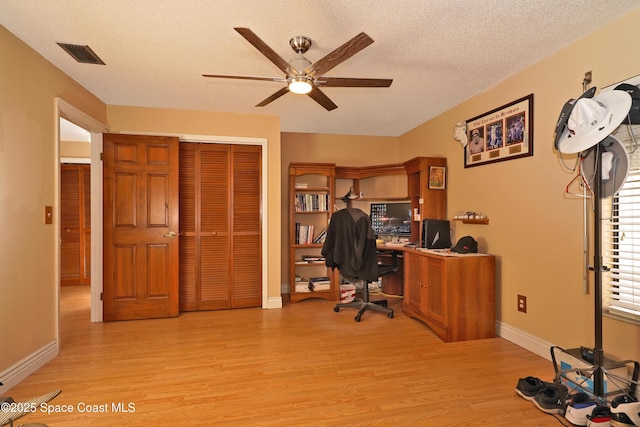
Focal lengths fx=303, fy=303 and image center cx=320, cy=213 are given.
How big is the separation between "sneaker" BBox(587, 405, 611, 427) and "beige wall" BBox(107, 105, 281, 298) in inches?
119

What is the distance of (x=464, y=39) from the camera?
2184 millimetres

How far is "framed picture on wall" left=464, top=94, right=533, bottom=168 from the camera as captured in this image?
2625mm

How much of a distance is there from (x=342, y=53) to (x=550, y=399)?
241 cm

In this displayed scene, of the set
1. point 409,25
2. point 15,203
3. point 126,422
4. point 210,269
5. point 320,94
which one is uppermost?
point 409,25

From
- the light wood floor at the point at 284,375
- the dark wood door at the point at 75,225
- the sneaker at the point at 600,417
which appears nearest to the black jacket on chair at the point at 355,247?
the light wood floor at the point at 284,375

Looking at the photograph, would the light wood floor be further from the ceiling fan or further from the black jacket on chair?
the ceiling fan

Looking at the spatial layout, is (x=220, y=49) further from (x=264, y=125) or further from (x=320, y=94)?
(x=264, y=125)

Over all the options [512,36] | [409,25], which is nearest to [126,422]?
[409,25]

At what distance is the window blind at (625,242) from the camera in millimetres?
1906

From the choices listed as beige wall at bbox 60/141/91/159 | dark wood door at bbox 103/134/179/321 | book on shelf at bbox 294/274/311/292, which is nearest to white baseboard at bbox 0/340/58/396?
dark wood door at bbox 103/134/179/321

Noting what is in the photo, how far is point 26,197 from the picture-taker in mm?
2277

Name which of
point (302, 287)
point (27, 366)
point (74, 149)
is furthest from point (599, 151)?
point (74, 149)

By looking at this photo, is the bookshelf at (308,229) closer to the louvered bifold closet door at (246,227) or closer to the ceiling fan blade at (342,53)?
the louvered bifold closet door at (246,227)

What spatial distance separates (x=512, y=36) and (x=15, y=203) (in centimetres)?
375
